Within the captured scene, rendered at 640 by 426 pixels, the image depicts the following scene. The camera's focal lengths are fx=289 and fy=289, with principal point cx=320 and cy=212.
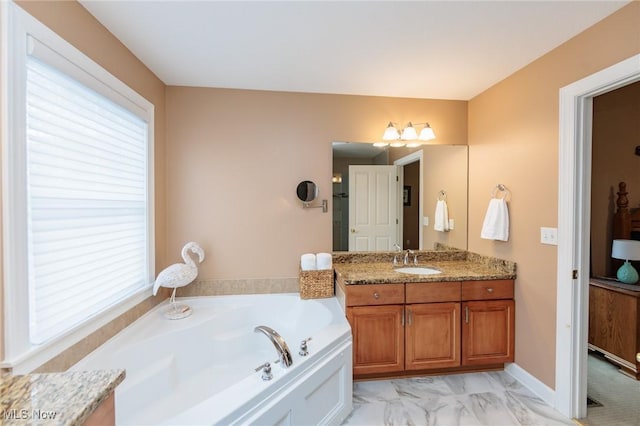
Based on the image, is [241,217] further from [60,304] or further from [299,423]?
[299,423]

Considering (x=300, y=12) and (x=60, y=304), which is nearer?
(x=60, y=304)

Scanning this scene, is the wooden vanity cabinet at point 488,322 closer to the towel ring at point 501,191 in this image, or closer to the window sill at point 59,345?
the towel ring at point 501,191

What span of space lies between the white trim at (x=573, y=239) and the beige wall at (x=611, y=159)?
125 centimetres

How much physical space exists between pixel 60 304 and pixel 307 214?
176cm

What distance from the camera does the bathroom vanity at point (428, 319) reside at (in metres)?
2.15

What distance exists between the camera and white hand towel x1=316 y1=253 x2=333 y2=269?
2.49 m

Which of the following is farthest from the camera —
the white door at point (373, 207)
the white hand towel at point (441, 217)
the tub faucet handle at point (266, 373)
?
the white hand towel at point (441, 217)

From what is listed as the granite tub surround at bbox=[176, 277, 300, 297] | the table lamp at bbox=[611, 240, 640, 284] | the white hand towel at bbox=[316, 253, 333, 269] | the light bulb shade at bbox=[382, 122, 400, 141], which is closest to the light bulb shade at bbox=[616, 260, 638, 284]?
the table lamp at bbox=[611, 240, 640, 284]

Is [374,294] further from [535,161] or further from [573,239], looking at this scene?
[535,161]

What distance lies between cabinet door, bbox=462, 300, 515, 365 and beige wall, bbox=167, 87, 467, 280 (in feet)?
4.24

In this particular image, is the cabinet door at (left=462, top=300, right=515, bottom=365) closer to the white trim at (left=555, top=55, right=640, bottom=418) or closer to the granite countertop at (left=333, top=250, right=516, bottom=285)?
the granite countertop at (left=333, top=250, right=516, bottom=285)

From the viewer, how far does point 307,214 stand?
8.73ft

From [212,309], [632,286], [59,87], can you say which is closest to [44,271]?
[59,87]

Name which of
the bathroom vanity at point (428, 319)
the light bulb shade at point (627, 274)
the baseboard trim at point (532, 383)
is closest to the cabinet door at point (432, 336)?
the bathroom vanity at point (428, 319)
